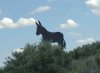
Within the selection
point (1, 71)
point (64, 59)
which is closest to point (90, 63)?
point (64, 59)

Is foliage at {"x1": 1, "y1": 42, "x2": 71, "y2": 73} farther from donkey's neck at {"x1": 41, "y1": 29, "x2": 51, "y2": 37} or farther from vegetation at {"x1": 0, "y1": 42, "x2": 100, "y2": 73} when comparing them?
donkey's neck at {"x1": 41, "y1": 29, "x2": 51, "y2": 37}

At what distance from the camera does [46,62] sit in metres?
26.6

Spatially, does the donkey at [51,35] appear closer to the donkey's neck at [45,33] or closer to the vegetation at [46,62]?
the donkey's neck at [45,33]

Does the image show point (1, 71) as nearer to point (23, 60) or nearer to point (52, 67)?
point (23, 60)

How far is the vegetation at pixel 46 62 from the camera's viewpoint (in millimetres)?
26234

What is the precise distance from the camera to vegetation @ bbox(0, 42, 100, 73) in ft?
86.1

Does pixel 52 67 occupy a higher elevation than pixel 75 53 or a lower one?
lower

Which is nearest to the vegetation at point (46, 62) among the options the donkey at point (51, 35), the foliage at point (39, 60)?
the foliage at point (39, 60)

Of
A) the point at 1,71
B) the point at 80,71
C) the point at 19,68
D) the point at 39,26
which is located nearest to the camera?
the point at 80,71

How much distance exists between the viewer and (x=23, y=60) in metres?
28.1

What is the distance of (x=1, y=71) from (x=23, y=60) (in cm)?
272

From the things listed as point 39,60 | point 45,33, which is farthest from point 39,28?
point 39,60

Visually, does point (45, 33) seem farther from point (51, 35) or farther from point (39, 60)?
point (39, 60)

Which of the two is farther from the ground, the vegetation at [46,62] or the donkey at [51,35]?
the donkey at [51,35]
